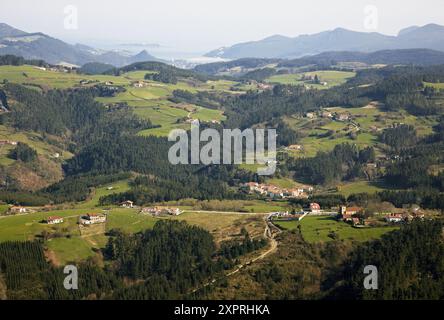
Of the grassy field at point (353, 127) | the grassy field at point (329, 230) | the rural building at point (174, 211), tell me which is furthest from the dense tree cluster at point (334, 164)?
the grassy field at point (329, 230)

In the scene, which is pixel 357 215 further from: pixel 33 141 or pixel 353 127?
pixel 33 141

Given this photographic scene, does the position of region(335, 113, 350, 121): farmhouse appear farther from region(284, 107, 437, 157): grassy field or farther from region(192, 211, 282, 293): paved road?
region(192, 211, 282, 293): paved road

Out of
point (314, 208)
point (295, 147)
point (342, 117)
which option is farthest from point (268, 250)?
point (342, 117)

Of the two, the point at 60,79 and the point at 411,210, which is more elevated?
the point at 60,79
